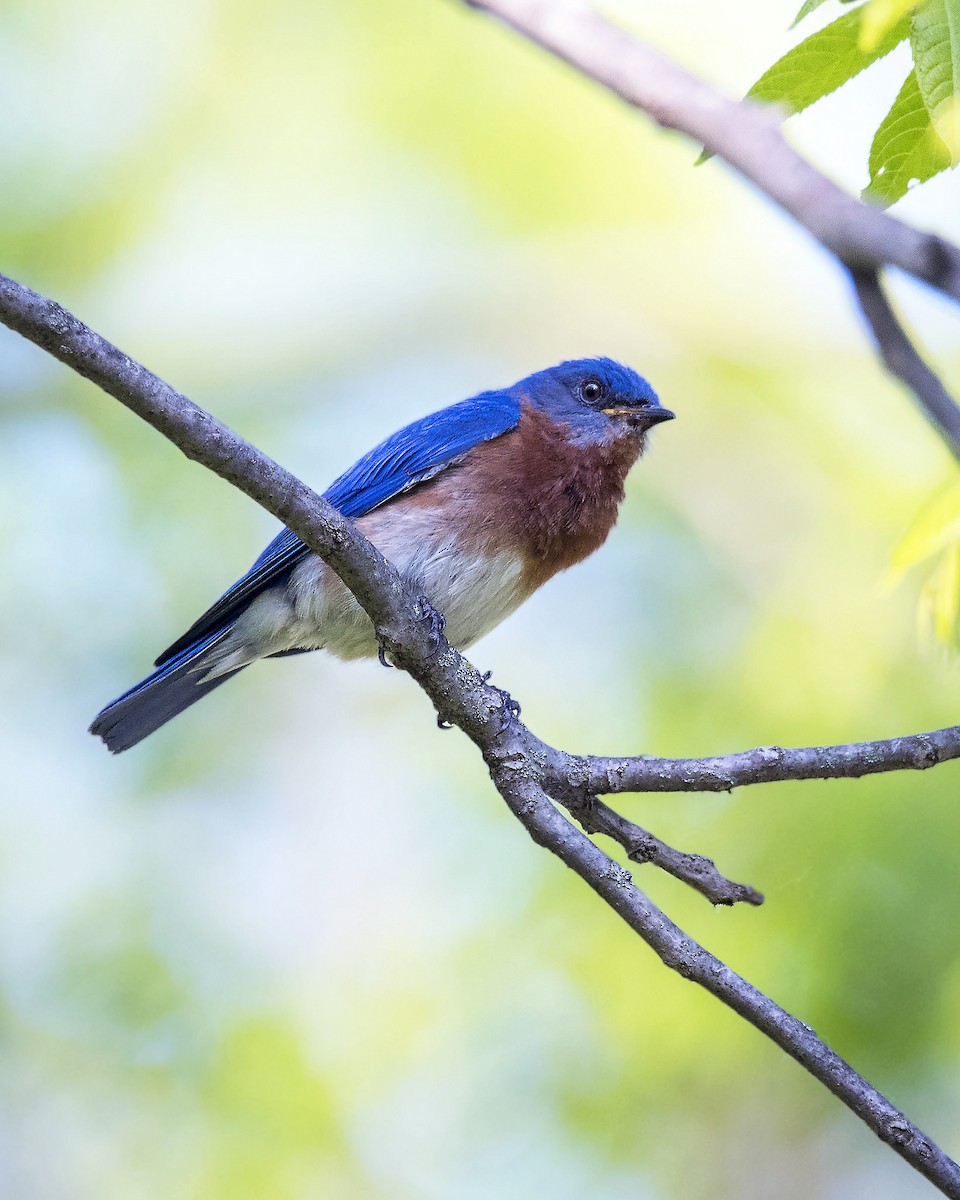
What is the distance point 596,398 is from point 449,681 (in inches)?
105

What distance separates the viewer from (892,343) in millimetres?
1550

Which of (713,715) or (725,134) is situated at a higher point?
(713,715)

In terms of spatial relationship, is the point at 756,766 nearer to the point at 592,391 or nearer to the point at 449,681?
the point at 449,681

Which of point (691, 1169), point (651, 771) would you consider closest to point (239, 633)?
point (651, 771)

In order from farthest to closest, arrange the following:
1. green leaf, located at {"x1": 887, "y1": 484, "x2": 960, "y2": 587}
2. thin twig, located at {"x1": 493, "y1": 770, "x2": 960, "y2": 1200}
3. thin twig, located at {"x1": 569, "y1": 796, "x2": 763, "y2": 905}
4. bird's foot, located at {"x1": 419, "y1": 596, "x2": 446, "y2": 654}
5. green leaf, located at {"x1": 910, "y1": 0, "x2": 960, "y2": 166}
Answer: bird's foot, located at {"x1": 419, "y1": 596, "x2": 446, "y2": 654}, thin twig, located at {"x1": 569, "y1": 796, "x2": 763, "y2": 905}, thin twig, located at {"x1": 493, "y1": 770, "x2": 960, "y2": 1200}, green leaf, located at {"x1": 887, "y1": 484, "x2": 960, "y2": 587}, green leaf, located at {"x1": 910, "y1": 0, "x2": 960, "y2": 166}

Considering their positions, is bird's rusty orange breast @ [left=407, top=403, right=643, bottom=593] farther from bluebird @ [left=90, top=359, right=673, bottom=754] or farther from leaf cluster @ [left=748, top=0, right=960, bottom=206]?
leaf cluster @ [left=748, top=0, right=960, bottom=206]

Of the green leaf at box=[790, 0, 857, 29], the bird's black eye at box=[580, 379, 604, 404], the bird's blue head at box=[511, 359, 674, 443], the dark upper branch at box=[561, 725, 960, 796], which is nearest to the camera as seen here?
the green leaf at box=[790, 0, 857, 29]

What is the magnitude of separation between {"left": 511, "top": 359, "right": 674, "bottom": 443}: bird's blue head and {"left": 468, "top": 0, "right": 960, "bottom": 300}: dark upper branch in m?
4.59

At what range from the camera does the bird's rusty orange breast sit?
19.6ft

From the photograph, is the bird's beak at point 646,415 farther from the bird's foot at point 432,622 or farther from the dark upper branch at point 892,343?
the dark upper branch at point 892,343

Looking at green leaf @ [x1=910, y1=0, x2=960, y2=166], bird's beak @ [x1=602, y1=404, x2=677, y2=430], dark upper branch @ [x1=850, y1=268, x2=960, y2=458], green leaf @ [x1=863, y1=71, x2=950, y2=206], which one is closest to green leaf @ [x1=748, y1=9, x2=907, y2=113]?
green leaf @ [x1=863, y1=71, x2=950, y2=206]

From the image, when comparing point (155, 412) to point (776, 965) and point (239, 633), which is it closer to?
point (239, 633)

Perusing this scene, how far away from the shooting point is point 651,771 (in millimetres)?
4289

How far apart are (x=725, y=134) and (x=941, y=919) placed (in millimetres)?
6164
